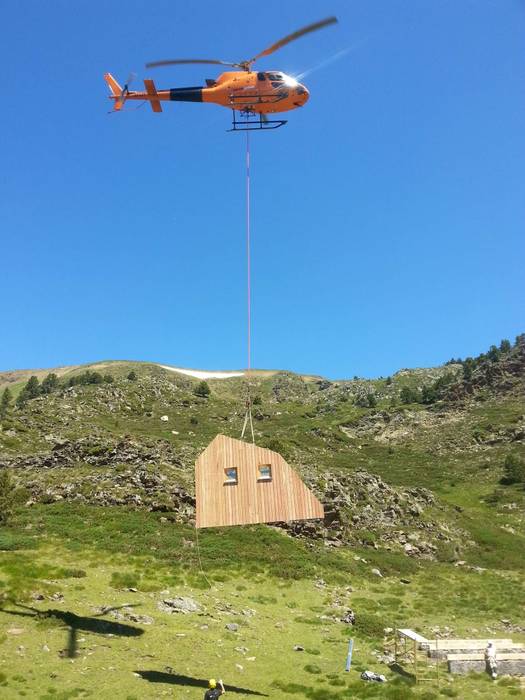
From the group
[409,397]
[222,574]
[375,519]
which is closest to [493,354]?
[409,397]

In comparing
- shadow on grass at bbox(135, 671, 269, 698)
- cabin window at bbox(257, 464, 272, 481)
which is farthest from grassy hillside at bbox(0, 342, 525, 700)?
cabin window at bbox(257, 464, 272, 481)

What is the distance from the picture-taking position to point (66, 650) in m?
19.0

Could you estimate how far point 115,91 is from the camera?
25.7 metres

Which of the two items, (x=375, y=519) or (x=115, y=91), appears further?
(x=375, y=519)

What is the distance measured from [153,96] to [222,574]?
29.1m

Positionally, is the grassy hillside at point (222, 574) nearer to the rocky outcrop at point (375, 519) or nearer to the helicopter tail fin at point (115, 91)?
the rocky outcrop at point (375, 519)

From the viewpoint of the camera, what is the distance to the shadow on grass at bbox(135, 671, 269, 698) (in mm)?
17688

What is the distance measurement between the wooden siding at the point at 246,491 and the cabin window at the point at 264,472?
0.10m

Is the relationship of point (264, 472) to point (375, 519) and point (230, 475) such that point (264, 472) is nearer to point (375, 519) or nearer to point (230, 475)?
point (230, 475)

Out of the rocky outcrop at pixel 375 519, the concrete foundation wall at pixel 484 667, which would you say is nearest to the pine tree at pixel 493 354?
the rocky outcrop at pixel 375 519

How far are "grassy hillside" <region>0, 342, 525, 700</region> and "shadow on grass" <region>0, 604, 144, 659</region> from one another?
0.09 metres

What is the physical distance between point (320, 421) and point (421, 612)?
9341 centimetres

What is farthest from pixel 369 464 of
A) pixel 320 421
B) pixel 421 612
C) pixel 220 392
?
pixel 220 392

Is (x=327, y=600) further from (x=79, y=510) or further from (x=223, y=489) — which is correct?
(x=79, y=510)
